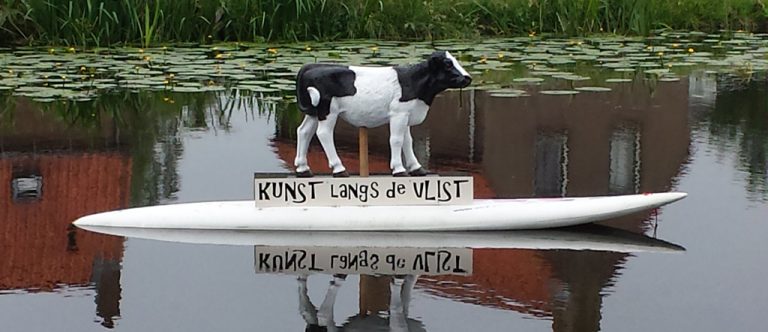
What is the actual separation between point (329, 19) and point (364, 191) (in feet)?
38.9

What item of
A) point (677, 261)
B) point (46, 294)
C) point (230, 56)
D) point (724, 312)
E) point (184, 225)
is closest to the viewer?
point (724, 312)

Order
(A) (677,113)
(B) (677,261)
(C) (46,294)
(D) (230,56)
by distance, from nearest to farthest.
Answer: (C) (46,294)
(B) (677,261)
(A) (677,113)
(D) (230,56)

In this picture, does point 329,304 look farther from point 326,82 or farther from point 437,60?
point 437,60

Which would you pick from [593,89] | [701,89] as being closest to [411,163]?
[593,89]

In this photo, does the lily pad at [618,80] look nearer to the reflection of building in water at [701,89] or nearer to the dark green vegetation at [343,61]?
the dark green vegetation at [343,61]

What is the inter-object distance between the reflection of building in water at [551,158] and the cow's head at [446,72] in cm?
98

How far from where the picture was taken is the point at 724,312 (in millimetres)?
5934

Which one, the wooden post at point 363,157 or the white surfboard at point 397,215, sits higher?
the wooden post at point 363,157

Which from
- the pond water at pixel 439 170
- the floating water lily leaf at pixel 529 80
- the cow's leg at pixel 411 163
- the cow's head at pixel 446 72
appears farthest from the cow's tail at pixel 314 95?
the floating water lily leaf at pixel 529 80

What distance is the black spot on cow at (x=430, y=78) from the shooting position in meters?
7.27

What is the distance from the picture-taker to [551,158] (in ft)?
34.1

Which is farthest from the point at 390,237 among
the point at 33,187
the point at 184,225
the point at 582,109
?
the point at 582,109

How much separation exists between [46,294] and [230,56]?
34.7 feet

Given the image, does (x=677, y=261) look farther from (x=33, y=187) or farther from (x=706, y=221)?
(x=33, y=187)
